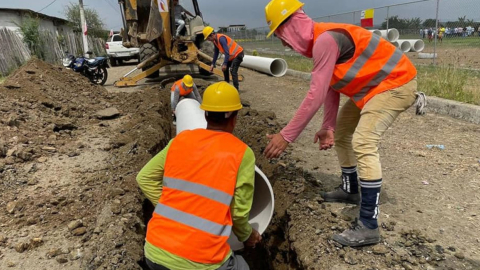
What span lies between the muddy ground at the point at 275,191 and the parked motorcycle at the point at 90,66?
4580 millimetres

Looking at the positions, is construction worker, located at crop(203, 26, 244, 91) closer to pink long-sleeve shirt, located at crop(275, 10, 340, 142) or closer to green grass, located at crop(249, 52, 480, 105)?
green grass, located at crop(249, 52, 480, 105)

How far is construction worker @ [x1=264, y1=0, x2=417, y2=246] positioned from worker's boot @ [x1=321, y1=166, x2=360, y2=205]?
0.62 metres

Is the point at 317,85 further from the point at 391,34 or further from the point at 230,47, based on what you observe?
the point at 391,34

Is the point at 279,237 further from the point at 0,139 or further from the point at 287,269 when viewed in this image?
the point at 0,139

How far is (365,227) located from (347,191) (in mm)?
683

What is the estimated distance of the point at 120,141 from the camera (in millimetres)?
5117

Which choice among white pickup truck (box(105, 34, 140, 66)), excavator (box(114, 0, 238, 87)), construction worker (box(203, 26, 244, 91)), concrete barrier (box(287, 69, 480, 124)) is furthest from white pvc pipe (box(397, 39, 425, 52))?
white pickup truck (box(105, 34, 140, 66))

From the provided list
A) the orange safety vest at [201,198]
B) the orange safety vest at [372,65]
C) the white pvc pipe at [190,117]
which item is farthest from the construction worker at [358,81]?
the white pvc pipe at [190,117]

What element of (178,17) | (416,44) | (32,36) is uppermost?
(178,17)

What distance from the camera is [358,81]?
2.58 meters

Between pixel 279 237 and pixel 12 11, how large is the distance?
23876 millimetres

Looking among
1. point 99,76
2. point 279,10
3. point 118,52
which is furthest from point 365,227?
point 118,52

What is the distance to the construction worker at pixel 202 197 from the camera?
184 centimetres

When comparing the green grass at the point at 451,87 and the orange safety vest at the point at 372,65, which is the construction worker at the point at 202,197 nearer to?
the orange safety vest at the point at 372,65
